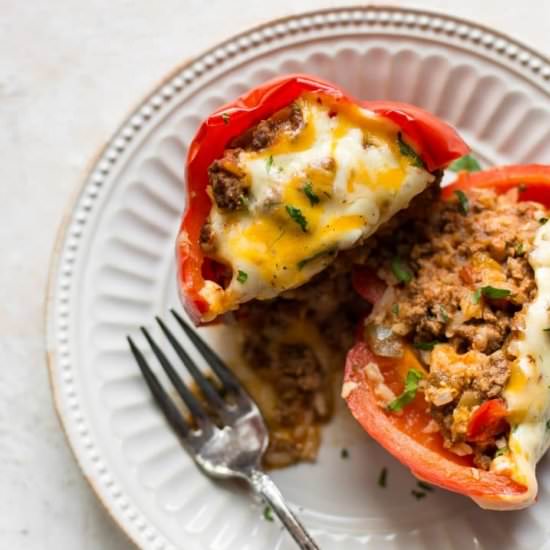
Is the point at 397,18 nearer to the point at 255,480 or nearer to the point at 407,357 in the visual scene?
the point at 407,357

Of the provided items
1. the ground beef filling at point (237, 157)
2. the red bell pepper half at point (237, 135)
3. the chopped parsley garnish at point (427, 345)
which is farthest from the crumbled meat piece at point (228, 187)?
the chopped parsley garnish at point (427, 345)

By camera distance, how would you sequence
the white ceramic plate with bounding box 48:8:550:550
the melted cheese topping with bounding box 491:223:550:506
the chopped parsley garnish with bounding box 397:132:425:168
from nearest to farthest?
the melted cheese topping with bounding box 491:223:550:506
the chopped parsley garnish with bounding box 397:132:425:168
the white ceramic plate with bounding box 48:8:550:550

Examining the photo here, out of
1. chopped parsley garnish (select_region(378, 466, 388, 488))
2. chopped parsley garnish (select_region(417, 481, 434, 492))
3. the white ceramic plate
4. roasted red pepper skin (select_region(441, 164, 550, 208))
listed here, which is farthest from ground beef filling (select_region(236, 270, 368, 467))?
roasted red pepper skin (select_region(441, 164, 550, 208))

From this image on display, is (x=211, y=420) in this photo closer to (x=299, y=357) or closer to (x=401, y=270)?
(x=299, y=357)

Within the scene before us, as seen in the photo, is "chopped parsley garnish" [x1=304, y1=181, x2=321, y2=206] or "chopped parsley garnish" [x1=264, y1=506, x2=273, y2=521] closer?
"chopped parsley garnish" [x1=304, y1=181, x2=321, y2=206]

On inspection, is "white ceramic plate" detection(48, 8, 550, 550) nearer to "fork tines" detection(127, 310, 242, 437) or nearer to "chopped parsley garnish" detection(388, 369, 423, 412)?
"fork tines" detection(127, 310, 242, 437)

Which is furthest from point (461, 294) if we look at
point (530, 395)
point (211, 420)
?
point (211, 420)

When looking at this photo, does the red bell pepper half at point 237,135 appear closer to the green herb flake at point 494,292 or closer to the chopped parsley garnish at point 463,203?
the chopped parsley garnish at point 463,203
